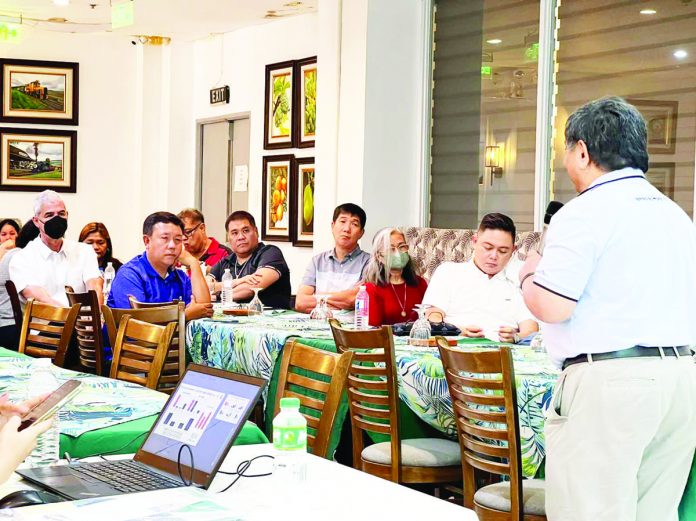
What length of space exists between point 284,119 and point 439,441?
6.35 m

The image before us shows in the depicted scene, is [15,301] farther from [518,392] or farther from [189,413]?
[189,413]

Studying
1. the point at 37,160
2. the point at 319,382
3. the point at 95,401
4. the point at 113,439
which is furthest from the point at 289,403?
the point at 37,160

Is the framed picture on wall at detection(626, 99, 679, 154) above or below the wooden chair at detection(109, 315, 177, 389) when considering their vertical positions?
above

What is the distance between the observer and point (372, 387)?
4.39 meters

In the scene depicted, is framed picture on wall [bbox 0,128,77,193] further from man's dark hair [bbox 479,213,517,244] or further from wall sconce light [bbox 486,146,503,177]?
man's dark hair [bbox 479,213,517,244]

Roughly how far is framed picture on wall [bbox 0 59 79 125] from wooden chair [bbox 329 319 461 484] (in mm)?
8587

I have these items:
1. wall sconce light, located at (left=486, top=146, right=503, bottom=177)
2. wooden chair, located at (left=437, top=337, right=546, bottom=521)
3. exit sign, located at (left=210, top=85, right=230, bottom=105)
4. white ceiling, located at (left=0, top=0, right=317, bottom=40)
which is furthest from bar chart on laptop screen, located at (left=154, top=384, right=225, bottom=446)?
exit sign, located at (left=210, top=85, right=230, bottom=105)

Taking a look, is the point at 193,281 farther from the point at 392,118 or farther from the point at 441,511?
the point at 441,511

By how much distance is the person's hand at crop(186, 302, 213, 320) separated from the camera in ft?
20.6

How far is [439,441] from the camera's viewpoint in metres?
4.45

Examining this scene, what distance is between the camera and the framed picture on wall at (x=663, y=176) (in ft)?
22.4

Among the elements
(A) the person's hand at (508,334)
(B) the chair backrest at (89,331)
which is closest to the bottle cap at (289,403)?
(A) the person's hand at (508,334)

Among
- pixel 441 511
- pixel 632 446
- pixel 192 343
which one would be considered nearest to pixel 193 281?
pixel 192 343

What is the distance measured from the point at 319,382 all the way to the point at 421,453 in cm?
111
